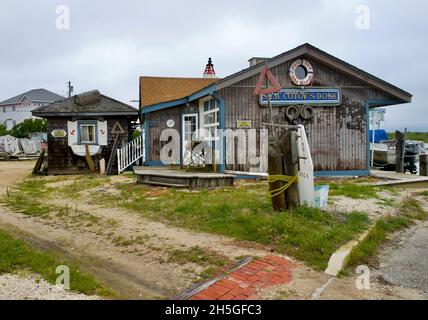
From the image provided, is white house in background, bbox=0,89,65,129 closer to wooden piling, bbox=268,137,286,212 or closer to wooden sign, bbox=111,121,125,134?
wooden sign, bbox=111,121,125,134

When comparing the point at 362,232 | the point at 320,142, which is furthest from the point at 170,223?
the point at 320,142

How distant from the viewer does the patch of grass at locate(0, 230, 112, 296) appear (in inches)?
163

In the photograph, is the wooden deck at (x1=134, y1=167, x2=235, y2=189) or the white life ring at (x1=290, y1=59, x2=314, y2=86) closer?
the wooden deck at (x1=134, y1=167, x2=235, y2=189)

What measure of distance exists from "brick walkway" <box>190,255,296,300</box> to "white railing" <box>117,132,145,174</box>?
12.4 m

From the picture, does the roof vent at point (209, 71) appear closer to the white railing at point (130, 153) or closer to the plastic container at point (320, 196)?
the white railing at point (130, 153)

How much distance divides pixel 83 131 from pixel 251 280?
15.4 m

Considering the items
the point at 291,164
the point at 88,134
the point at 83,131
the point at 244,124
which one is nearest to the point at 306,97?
the point at 244,124

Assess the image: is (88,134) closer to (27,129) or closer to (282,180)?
(282,180)

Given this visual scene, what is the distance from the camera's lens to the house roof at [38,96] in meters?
65.7

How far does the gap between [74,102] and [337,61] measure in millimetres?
11845

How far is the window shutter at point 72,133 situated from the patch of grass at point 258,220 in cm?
906

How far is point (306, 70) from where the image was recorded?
13.5 m

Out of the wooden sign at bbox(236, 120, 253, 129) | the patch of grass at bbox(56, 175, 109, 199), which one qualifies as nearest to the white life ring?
the wooden sign at bbox(236, 120, 253, 129)

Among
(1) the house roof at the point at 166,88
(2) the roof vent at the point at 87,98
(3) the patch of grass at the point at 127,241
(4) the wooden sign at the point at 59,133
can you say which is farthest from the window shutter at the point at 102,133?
(3) the patch of grass at the point at 127,241
